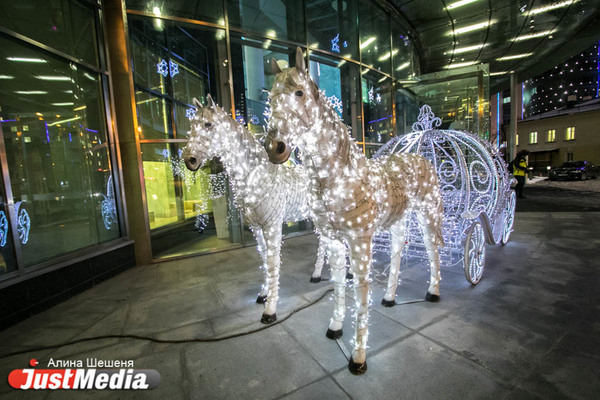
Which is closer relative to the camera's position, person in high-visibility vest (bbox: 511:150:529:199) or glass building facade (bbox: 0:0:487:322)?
glass building facade (bbox: 0:0:487:322)

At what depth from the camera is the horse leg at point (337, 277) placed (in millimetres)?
2252

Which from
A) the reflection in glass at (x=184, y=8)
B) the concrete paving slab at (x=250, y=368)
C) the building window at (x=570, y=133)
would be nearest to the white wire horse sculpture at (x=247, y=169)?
the concrete paving slab at (x=250, y=368)

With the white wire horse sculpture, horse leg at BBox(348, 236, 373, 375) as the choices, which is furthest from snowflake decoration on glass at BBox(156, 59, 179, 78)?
horse leg at BBox(348, 236, 373, 375)

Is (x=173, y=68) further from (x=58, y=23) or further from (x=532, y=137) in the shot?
(x=532, y=137)

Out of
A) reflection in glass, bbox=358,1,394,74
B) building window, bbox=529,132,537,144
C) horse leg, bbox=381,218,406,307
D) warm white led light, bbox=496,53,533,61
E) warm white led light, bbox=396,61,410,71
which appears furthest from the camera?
building window, bbox=529,132,537,144

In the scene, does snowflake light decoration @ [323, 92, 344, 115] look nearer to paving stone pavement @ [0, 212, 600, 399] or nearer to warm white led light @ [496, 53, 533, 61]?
paving stone pavement @ [0, 212, 600, 399]

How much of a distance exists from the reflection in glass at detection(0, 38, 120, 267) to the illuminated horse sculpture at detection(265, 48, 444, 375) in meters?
4.11

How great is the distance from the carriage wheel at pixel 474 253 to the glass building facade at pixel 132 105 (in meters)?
4.23

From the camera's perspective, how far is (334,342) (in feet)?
7.63

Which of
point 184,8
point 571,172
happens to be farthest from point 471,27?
point 571,172

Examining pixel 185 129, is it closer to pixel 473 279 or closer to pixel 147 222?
pixel 147 222

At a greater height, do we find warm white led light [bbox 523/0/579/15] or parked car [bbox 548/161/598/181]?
warm white led light [bbox 523/0/579/15]

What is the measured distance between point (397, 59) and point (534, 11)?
14.4ft

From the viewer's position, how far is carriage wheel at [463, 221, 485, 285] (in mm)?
3129
